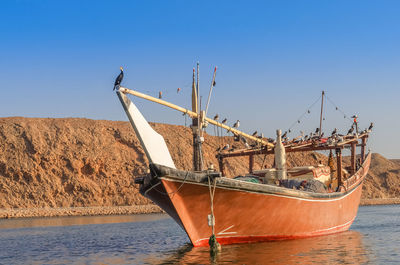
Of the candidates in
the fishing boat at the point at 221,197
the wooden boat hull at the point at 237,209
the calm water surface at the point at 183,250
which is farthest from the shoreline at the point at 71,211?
the wooden boat hull at the point at 237,209

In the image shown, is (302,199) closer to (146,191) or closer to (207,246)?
(207,246)

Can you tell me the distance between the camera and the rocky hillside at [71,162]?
5903 cm

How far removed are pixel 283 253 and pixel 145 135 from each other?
260 inches

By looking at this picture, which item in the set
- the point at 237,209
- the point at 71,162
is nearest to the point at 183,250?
the point at 237,209

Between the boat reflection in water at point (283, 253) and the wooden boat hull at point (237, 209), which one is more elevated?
the wooden boat hull at point (237, 209)

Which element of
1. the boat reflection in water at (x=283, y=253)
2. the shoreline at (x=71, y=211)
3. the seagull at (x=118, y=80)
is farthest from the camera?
the shoreline at (x=71, y=211)

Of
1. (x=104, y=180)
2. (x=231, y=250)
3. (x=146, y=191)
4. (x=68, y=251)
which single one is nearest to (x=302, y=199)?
(x=231, y=250)

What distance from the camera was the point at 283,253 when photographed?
17.6m

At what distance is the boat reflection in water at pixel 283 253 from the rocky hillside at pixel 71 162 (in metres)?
41.1

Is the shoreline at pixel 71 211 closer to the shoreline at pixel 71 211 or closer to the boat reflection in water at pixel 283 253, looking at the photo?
the shoreline at pixel 71 211

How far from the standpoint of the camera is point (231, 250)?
18109 millimetres

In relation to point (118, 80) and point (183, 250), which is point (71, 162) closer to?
point (183, 250)

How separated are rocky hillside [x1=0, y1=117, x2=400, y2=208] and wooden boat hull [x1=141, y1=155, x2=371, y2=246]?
41698 millimetres

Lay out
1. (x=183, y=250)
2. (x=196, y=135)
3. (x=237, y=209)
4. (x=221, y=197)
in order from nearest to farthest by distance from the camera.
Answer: (x=221, y=197)
(x=237, y=209)
(x=183, y=250)
(x=196, y=135)
